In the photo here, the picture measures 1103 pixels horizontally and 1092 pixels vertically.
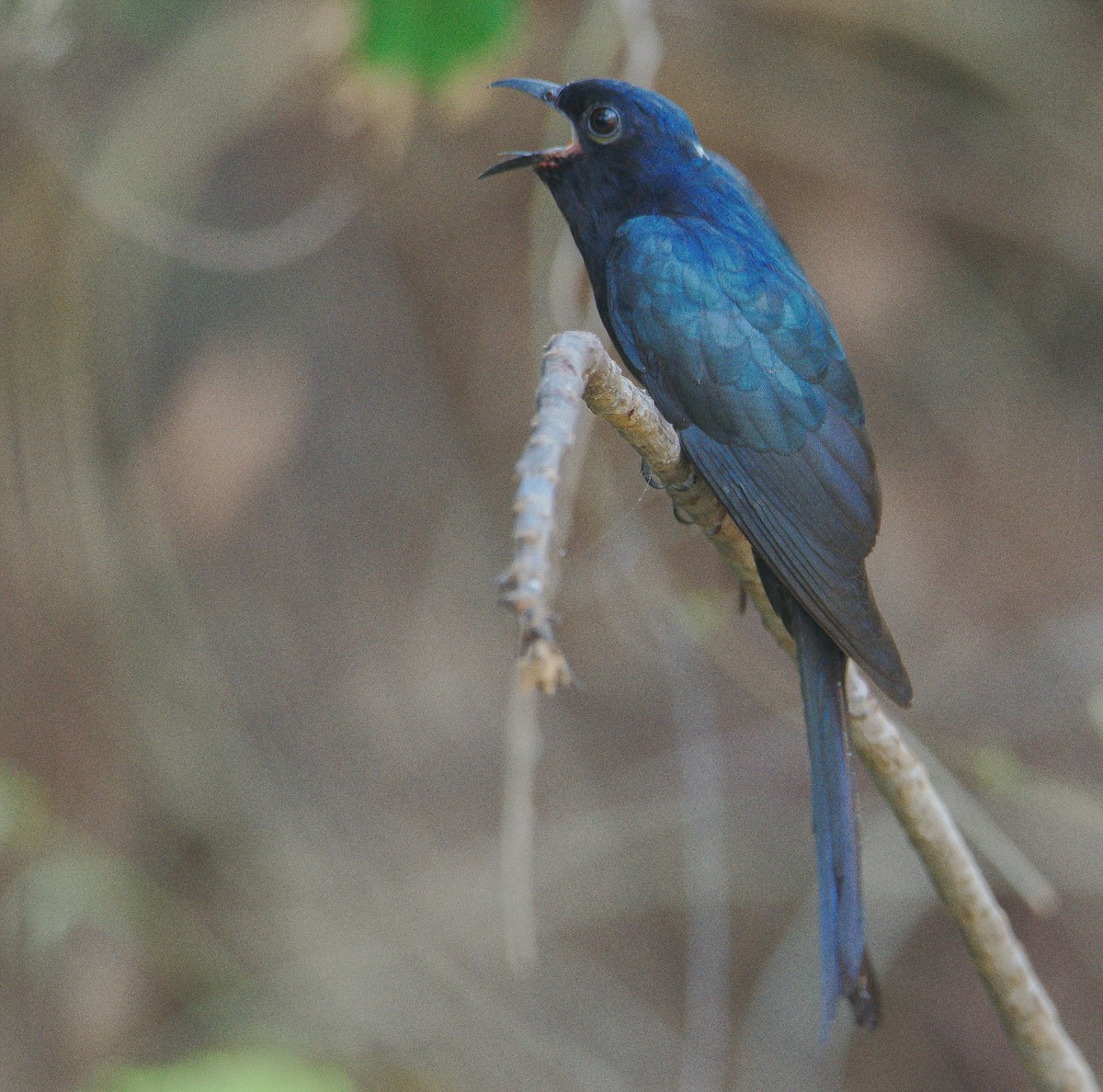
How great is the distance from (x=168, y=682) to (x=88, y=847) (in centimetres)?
64

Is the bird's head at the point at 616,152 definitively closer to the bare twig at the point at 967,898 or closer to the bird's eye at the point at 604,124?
the bird's eye at the point at 604,124

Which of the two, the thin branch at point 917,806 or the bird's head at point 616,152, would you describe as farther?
the bird's head at point 616,152

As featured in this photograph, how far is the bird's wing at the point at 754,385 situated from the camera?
2373 mm

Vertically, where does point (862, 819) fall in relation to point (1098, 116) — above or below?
below

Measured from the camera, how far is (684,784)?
4.61 meters

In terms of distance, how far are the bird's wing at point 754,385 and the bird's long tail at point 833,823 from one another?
12 cm

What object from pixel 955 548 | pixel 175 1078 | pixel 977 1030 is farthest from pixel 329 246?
pixel 977 1030

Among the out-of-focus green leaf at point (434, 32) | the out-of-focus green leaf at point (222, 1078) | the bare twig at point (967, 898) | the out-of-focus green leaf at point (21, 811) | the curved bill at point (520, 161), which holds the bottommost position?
the out-of-focus green leaf at point (21, 811)

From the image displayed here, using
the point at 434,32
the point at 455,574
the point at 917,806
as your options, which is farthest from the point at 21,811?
the point at 917,806

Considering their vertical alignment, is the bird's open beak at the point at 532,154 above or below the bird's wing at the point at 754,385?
Result: above

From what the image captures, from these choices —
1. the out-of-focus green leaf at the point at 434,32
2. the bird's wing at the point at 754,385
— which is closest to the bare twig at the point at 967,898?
the bird's wing at the point at 754,385

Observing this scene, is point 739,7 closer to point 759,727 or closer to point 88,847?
point 759,727

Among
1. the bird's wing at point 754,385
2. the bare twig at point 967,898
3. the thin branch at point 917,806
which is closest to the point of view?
the thin branch at point 917,806

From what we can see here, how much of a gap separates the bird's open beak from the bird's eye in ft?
0.19
